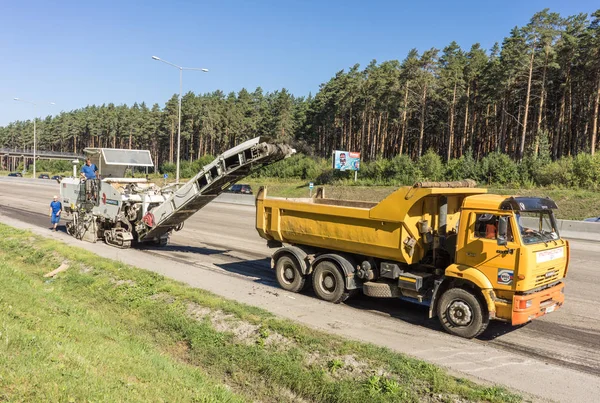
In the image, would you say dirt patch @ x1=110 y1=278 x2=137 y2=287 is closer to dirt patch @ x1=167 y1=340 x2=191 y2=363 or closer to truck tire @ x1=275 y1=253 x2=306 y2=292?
dirt patch @ x1=167 y1=340 x2=191 y2=363

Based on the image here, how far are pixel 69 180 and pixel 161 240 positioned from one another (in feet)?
18.2

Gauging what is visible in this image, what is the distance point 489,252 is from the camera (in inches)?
310

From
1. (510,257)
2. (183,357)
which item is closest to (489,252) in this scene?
(510,257)

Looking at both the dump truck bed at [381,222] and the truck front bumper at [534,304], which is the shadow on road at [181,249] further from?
the truck front bumper at [534,304]

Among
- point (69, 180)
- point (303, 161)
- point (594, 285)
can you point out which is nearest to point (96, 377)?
point (594, 285)

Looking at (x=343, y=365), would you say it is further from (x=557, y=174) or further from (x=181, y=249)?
(x=557, y=174)

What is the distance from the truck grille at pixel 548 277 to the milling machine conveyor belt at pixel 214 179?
6830mm

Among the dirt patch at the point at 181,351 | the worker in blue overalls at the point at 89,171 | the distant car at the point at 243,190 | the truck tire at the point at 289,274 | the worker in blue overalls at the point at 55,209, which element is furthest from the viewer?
the distant car at the point at 243,190

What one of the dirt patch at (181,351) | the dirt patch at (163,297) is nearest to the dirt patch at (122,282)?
the dirt patch at (163,297)

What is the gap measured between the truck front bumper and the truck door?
0.31 meters

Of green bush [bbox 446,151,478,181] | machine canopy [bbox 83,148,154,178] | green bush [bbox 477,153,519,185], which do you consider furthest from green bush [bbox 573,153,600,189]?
machine canopy [bbox 83,148,154,178]

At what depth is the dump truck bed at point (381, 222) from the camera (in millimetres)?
8844

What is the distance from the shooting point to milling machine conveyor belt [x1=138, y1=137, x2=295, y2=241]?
12.2 m

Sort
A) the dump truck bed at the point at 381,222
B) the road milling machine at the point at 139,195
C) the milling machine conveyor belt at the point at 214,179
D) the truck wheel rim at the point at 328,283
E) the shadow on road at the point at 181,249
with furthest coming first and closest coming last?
the shadow on road at the point at 181,249, the road milling machine at the point at 139,195, the milling machine conveyor belt at the point at 214,179, the truck wheel rim at the point at 328,283, the dump truck bed at the point at 381,222
